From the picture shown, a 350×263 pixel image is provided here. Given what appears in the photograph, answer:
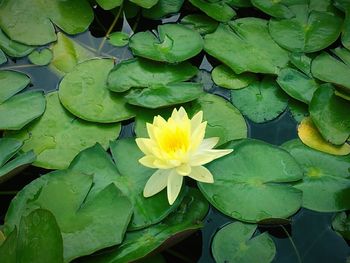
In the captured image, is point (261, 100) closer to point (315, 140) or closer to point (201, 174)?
point (315, 140)

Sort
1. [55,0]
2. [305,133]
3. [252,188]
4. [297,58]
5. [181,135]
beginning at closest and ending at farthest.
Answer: [181,135]
[252,188]
[305,133]
[297,58]
[55,0]

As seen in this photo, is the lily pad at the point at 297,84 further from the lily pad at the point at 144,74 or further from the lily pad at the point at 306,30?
the lily pad at the point at 144,74

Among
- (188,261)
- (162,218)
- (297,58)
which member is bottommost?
(188,261)

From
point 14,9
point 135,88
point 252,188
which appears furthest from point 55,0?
point 252,188

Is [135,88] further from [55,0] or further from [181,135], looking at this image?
[55,0]

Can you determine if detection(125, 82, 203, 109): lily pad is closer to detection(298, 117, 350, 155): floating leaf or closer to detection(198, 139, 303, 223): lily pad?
detection(198, 139, 303, 223): lily pad

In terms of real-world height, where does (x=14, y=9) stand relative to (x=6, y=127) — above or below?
above

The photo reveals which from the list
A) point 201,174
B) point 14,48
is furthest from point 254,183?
point 14,48

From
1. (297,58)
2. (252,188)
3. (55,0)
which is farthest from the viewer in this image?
(55,0)
